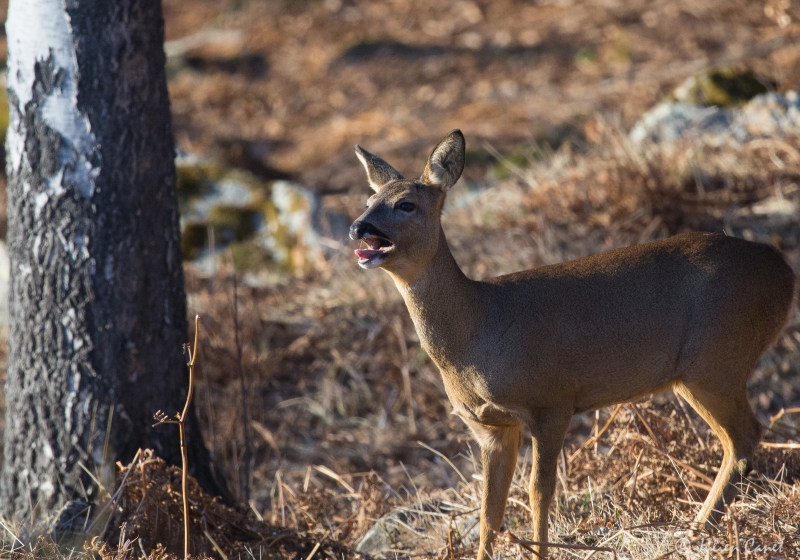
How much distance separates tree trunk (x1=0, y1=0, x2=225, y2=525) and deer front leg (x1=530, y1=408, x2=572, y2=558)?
2090mm

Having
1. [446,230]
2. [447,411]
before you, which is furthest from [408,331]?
[446,230]

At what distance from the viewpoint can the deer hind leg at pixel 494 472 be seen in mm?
4066

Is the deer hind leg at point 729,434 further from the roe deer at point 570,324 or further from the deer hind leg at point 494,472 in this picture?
the deer hind leg at point 494,472

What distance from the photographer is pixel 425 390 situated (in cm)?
670

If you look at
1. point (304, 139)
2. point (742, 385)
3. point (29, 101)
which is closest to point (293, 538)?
point (742, 385)

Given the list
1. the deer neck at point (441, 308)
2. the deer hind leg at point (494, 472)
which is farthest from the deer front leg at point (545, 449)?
the deer neck at point (441, 308)

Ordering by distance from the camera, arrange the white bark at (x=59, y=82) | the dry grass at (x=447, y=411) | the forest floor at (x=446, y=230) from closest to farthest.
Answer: the dry grass at (x=447, y=411) → the forest floor at (x=446, y=230) → the white bark at (x=59, y=82)

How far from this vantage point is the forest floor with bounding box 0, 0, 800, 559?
14.4ft

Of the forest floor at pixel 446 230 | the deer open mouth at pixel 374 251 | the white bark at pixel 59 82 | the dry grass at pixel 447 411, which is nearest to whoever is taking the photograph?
the deer open mouth at pixel 374 251

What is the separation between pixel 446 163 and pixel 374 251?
58cm

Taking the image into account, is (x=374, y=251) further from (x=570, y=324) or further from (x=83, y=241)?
(x=83, y=241)

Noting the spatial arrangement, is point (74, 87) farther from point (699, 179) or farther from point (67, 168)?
point (699, 179)

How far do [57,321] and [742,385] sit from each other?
324 centimetres

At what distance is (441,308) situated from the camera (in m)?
3.84
